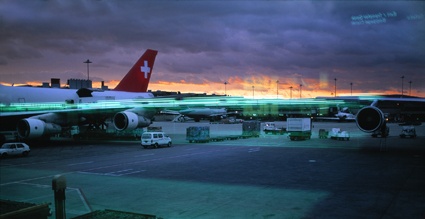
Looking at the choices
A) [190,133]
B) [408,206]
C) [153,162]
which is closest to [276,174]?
[408,206]

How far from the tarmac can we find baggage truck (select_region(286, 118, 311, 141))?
16353mm

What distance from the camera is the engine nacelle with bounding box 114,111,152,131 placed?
3831 cm

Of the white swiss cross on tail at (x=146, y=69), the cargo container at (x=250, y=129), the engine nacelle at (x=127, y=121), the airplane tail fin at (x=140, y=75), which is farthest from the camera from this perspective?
the cargo container at (x=250, y=129)

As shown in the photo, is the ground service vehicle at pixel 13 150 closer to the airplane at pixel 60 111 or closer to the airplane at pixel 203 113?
the airplane at pixel 60 111

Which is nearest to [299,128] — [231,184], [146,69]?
[146,69]

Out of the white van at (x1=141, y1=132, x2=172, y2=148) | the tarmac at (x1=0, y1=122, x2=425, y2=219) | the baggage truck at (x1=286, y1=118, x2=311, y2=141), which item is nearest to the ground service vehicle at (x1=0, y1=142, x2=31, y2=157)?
the tarmac at (x1=0, y1=122, x2=425, y2=219)

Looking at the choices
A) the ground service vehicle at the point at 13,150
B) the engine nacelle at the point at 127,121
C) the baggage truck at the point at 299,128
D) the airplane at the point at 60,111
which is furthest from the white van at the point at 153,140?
the baggage truck at the point at 299,128

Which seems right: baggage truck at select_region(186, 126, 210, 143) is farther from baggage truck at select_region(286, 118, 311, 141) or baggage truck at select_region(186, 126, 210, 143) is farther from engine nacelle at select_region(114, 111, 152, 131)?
baggage truck at select_region(286, 118, 311, 141)

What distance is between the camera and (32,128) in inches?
1316

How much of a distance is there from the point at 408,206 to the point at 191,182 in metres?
9.80

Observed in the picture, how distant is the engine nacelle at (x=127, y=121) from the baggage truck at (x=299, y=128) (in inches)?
765

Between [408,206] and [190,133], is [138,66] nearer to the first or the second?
[190,133]

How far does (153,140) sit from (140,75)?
51.2 ft

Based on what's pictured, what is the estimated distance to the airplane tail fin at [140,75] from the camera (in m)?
47.8
